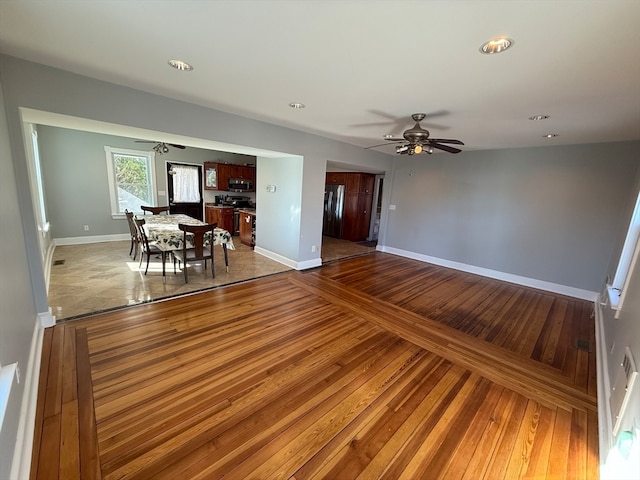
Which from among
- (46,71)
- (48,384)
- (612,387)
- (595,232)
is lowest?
(48,384)

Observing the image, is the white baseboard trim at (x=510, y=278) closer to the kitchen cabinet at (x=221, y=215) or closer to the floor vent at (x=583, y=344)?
the floor vent at (x=583, y=344)

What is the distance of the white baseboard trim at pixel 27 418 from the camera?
1.26 m

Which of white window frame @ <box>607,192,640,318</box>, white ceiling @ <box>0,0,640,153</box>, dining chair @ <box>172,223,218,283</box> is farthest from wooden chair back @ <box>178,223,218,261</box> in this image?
white window frame @ <box>607,192,640,318</box>

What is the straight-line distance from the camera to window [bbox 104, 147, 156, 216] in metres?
6.12

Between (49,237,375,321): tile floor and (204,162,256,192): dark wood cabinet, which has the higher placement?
(204,162,256,192): dark wood cabinet

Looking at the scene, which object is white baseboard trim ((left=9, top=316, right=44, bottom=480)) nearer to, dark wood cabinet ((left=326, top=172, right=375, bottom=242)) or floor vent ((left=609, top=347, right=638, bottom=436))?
floor vent ((left=609, top=347, right=638, bottom=436))

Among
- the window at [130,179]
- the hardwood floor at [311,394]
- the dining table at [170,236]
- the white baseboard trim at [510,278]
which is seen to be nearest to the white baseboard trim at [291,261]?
the dining table at [170,236]

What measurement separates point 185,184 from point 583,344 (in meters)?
8.62

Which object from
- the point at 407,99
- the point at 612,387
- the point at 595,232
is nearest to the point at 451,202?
the point at 595,232

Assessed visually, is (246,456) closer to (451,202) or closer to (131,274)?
(131,274)

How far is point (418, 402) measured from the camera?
1.97 metres

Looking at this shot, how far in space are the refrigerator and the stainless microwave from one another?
8.36ft

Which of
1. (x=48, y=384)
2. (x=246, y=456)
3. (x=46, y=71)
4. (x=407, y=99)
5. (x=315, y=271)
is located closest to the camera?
(x=246, y=456)

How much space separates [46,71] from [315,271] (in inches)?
163
